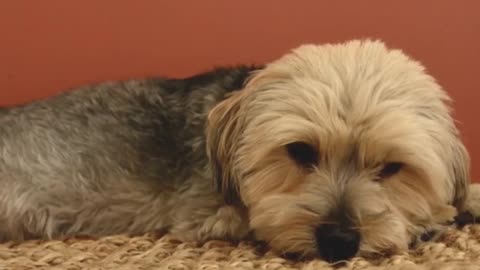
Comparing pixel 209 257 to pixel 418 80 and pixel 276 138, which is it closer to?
pixel 276 138

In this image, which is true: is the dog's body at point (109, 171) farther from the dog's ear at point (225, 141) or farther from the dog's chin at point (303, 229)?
the dog's chin at point (303, 229)

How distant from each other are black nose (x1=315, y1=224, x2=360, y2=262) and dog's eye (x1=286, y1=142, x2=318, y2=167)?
0.16 meters

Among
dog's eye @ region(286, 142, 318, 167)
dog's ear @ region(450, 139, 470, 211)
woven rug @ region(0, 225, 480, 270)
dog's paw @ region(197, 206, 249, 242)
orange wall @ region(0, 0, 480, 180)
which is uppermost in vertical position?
orange wall @ region(0, 0, 480, 180)

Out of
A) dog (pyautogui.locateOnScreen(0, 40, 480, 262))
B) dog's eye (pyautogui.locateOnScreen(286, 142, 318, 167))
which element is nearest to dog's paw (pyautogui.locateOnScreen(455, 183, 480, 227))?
dog (pyautogui.locateOnScreen(0, 40, 480, 262))

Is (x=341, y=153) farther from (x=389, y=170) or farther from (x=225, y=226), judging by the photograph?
(x=225, y=226)

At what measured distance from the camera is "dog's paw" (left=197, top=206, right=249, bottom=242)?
75.8 inches

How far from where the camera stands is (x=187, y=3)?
8.00ft

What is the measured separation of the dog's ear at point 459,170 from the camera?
6.04ft

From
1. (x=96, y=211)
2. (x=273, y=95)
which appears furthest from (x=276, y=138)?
(x=96, y=211)

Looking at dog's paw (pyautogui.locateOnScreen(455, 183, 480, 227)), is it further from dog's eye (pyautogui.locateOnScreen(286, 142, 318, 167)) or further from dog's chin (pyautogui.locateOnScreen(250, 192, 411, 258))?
dog's eye (pyautogui.locateOnScreen(286, 142, 318, 167))

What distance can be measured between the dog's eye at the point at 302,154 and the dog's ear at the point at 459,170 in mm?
292

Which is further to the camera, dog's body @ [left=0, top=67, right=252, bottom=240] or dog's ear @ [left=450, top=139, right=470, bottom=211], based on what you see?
dog's body @ [left=0, top=67, right=252, bottom=240]

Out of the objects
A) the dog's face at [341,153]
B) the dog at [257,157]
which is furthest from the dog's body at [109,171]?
the dog's face at [341,153]

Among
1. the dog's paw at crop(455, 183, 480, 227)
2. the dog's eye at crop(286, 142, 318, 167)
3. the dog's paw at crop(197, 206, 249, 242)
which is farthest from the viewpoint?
the dog's paw at crop(455, 183, 480, 227)
